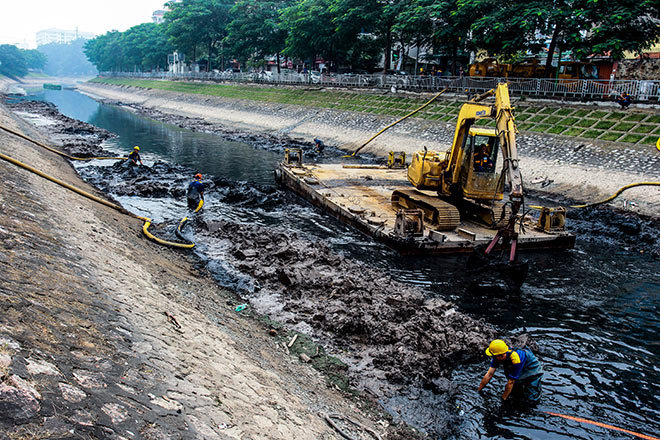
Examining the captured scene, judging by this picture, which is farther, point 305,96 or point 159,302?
point 305,96

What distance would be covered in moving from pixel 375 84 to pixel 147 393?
146 ft

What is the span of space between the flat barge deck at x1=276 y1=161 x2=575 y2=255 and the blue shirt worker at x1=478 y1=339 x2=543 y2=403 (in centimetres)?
646

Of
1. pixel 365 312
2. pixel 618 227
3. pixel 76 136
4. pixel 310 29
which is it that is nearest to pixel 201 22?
pixel 310 29

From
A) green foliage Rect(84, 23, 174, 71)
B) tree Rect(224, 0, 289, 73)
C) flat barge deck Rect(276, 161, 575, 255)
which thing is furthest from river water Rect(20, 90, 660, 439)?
green foliage Rect(84, 23, 174, 71)

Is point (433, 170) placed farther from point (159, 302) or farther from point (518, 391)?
point (159, 302)

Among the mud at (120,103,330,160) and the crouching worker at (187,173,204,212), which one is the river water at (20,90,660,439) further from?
the mud at (120,103,330,160)

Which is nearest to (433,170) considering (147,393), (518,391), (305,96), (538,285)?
(538,285)

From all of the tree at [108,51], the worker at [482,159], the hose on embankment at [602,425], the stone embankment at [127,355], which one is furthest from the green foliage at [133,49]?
the hose on embankment at [602,425]

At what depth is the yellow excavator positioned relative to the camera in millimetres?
13070

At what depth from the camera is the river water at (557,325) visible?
25.0 feet

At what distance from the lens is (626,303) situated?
12023 mm

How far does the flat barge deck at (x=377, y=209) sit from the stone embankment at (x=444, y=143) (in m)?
7.17

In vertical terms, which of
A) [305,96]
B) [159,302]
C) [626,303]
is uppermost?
[305,96]

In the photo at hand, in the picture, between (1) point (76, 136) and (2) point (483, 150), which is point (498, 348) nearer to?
(2) point (483, 150)
